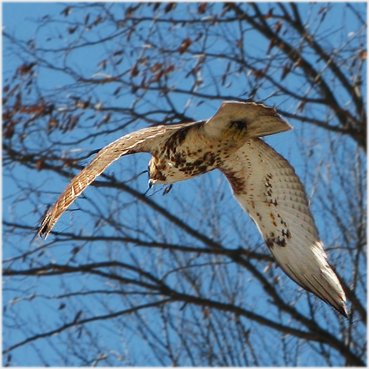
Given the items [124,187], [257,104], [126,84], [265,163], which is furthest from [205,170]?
[126,84]

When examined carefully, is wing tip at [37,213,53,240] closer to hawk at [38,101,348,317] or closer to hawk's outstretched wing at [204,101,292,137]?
hawk at [38,101,348,317]

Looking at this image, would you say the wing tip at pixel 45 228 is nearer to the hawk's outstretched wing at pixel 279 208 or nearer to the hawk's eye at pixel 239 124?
the hawk's eye at pixel 239 124

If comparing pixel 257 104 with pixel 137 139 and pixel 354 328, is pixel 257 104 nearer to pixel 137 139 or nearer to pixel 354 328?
pixel 137 139

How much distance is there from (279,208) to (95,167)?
1.43 metres

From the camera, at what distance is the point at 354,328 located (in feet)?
30.8

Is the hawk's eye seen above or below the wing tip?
above

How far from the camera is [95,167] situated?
14.5 ft

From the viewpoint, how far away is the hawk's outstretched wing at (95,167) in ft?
13.9

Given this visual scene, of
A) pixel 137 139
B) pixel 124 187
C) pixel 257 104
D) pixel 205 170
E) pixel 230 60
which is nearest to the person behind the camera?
pixel 257 104

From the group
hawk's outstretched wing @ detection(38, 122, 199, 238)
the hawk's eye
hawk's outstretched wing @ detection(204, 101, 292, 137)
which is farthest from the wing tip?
the hawk's eye

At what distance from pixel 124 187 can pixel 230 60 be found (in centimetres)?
151

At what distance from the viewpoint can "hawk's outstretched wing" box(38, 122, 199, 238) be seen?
4245 mm

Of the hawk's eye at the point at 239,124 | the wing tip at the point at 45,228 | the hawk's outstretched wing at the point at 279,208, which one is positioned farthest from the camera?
the hawk's outstretched wing at the point at 279,208

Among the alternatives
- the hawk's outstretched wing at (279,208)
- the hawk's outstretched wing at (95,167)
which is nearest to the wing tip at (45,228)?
the hawk's outstretched wing at (95,167)
